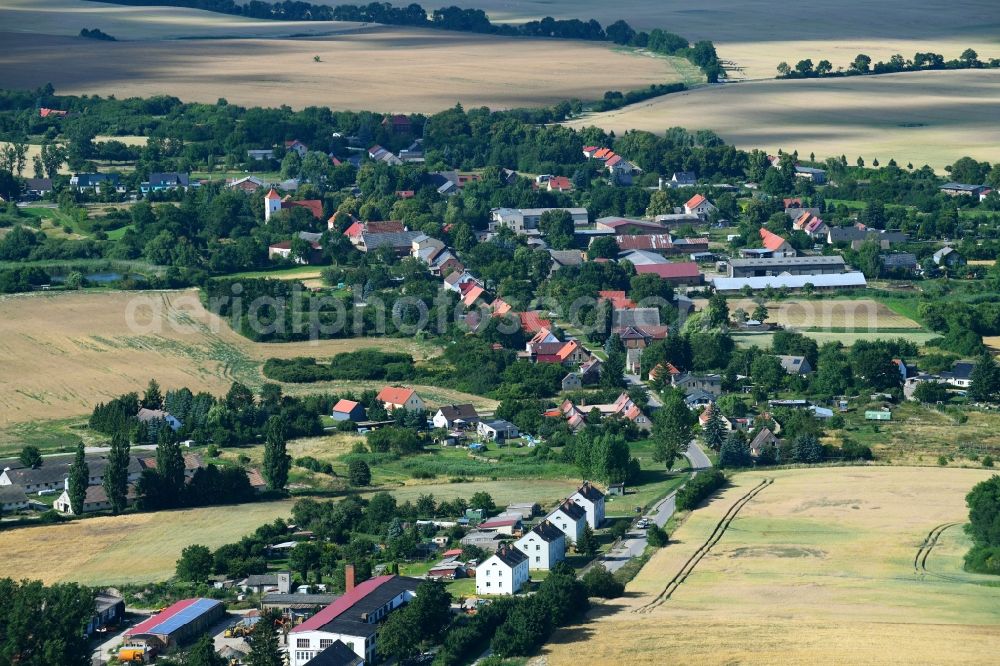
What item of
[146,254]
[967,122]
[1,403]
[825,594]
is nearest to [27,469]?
[1,403]

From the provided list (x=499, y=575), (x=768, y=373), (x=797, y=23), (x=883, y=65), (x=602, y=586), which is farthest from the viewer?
(x=797, y=23)

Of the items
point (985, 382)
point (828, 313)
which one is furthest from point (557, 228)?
point (985, 382)

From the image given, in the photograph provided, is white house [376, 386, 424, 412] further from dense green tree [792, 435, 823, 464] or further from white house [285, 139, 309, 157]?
white house [285, 139, 309, 157]

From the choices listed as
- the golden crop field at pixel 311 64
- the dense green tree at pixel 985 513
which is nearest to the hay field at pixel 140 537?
the dense green tree at pixel 985 513

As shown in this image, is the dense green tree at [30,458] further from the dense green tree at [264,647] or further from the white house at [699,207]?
the white house at [699,207]

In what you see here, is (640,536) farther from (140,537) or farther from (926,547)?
(140,537)

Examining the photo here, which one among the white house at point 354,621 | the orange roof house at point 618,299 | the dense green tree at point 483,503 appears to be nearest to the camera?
the white house at point 354,621
